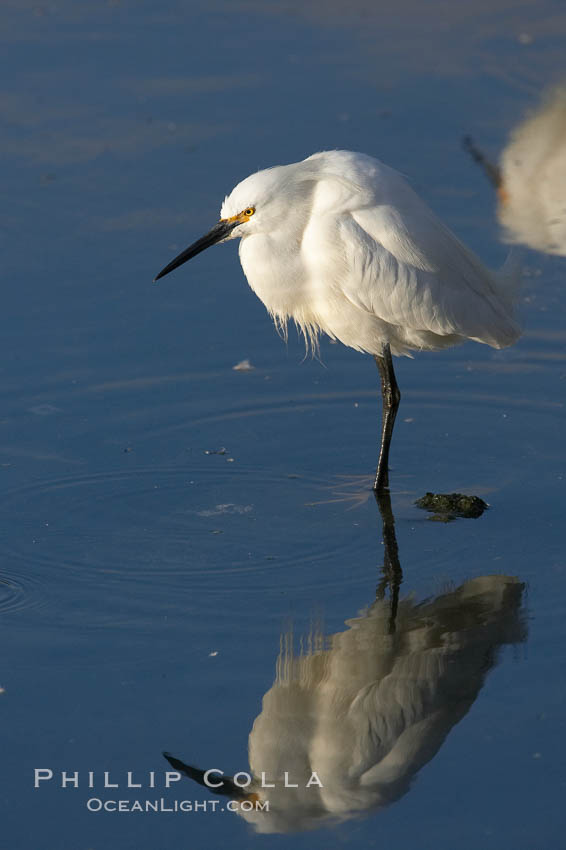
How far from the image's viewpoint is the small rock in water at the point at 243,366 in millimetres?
6160

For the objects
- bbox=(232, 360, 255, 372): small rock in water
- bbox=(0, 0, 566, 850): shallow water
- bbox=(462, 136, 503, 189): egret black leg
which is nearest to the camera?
bbox=(0, 0, 566, 850): shallow water

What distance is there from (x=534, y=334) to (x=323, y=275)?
5.26 ft

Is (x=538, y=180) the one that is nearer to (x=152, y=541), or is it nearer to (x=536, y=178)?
(x=536, y=178)

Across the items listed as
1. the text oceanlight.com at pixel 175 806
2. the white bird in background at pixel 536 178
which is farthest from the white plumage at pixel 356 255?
the text oceanlight.com at pixel 175 806

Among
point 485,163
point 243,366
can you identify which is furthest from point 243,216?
point 485,163

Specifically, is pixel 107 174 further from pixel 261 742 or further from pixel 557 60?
pixel 261 742

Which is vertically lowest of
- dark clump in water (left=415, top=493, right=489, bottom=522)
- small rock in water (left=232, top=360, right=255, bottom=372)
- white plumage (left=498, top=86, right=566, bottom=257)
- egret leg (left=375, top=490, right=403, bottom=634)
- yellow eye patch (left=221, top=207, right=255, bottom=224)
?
egret leg (left=375, top=490, right=403, bottom=634)

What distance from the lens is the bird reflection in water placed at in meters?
3.55

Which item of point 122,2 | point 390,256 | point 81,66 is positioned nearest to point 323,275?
point 390,256

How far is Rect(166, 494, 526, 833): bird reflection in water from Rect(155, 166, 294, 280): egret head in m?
1.47

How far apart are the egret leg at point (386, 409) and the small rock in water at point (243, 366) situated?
0.80 m

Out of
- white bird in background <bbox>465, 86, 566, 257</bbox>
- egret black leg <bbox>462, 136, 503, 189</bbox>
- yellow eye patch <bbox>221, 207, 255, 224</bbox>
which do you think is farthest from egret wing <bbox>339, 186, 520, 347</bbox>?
egret black leg <bbox>462, 136, 503, 189</bbox>

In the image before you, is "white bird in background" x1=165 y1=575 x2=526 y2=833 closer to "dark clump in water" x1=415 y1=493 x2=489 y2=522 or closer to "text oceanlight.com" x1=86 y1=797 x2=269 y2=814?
"text oceanlight.com" x1=86 y1=797 x2=269 y2=814

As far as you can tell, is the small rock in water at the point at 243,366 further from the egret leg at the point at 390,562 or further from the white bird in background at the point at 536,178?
the white bird in background at the point at 536,178
